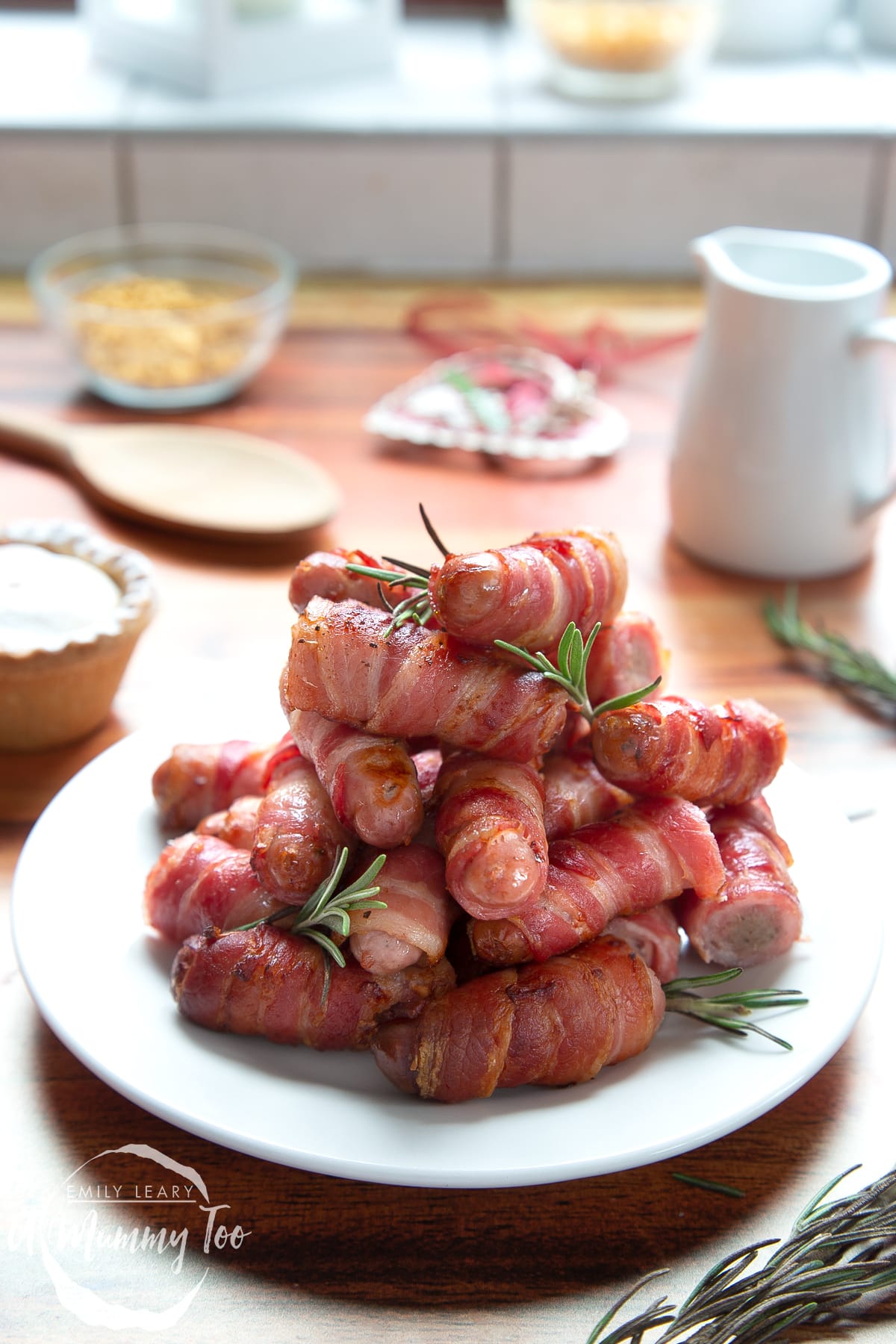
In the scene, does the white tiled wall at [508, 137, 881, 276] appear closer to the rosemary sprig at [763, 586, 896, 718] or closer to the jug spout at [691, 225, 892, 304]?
the jug spout at [691, 225, 892, 304]

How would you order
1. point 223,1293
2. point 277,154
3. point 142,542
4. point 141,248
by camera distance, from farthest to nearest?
1. point 277,154
2. point 141,248
3. point 142,542
4. point 223,1293

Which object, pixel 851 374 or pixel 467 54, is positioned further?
pixel 467 54

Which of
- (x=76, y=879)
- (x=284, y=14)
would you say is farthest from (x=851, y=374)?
(x=284, y=14)

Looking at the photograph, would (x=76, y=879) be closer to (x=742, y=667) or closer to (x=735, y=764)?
(x=735, y=764)

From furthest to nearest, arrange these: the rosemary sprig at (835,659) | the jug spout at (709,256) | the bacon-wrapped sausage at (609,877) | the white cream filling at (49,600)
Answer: the jug spout at (709,256)
the rosemary sprig at (835,659)
the white cream filling at (49,600)
the bacon-wrapped sausage at (609,877)

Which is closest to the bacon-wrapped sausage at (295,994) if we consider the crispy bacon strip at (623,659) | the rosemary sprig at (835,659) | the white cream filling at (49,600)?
the crispy bacon strip at (623,659)

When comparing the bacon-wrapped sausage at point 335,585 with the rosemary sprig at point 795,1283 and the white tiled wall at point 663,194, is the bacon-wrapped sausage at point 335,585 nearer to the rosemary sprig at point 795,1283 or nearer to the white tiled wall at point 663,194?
the rosemary sprig at point 795,1283
